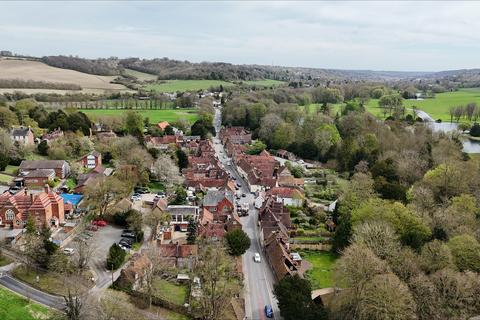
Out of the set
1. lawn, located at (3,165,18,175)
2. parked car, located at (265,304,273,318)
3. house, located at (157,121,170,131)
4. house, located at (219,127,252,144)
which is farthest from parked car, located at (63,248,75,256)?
house, located at (157,121,170,131)

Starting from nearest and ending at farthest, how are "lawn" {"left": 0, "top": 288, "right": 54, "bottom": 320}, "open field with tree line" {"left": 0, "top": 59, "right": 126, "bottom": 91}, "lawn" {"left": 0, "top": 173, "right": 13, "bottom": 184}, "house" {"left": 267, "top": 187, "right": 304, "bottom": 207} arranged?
1. "lawn" {"left": 0, "top": 288, "right": 54, "bottom": 320}
2. "lawn" {"left": 0, "top": 173, "right": 13, "bottom": 184}
3. "house" {"left": 267, "top": 187, "right": 304, "bottom": 207}
4. "open field with tree line" {"left": 0, "top": 59, "right": 126, "bottom": 91}

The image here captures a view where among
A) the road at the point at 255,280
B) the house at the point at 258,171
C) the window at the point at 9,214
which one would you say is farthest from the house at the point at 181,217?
the house at the point at 258,171

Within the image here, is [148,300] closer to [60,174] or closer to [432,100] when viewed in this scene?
[60,174]

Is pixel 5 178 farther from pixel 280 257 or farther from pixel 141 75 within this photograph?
pixel 141 75

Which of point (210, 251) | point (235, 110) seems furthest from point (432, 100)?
point (210, 251)

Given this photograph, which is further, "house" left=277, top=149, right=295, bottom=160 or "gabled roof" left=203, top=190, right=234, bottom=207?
"house" left=277, top=149, right=295, bottom=160

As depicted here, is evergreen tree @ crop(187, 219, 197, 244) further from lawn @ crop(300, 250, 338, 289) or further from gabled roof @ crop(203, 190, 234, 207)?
lawn @ crop(300, 250, 338, 289)

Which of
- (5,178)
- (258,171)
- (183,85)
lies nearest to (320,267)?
(258,171)
